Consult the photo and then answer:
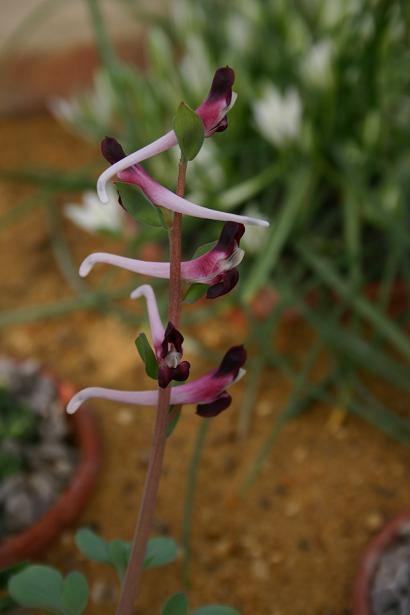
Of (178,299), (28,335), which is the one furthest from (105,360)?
(178,299)

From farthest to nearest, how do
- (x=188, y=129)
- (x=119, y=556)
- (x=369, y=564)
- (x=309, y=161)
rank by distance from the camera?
(x=309, y=161), (x=369, y=564), (x=119, y=556), (x=188, y=129)

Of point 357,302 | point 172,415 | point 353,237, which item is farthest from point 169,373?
point 353,237

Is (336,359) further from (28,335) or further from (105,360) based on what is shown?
(28,335)

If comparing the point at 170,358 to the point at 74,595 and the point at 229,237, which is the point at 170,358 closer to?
the point at 229,237

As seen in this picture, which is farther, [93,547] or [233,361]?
[93,547]

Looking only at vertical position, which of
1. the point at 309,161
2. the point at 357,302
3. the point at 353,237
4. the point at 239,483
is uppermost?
the point at 309,161

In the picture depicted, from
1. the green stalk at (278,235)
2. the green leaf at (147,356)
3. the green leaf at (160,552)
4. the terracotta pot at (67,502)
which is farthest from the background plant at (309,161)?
the green leaf at (147,356)

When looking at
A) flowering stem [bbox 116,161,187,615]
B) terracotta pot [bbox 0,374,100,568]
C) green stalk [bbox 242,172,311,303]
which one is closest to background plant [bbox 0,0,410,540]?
green stalk [bbox 242,172,311,303]
